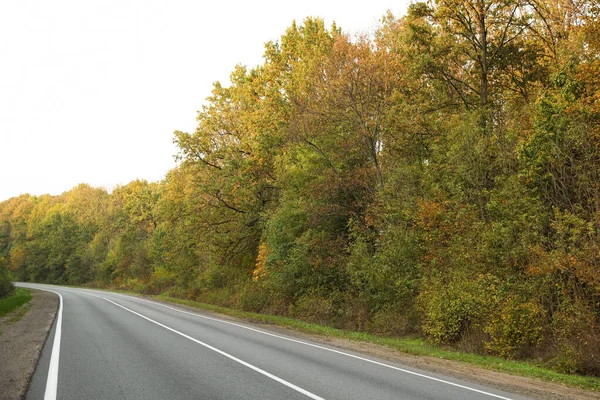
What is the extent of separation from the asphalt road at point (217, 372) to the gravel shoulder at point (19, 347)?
0.76 ft

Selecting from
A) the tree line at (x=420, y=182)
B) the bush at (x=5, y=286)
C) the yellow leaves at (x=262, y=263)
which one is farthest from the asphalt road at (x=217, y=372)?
the bush at (x=5, y=286)

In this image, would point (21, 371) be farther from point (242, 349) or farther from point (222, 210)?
point (222, 210)

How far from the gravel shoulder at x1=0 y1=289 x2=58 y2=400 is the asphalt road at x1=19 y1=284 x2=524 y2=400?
0.76ft

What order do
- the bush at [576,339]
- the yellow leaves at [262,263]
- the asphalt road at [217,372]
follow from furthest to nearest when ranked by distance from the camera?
the yellow leaves at [262,263]
the bush at [576,339]
the asphalt road at [217,372]

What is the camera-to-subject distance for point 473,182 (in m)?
15.4

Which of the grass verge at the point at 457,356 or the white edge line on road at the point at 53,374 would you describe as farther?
the grass verge at the point at 457,356

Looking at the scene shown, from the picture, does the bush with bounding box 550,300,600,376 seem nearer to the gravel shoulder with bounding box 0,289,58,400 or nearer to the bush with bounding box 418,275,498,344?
the bush with bounding box 418,275,498,344

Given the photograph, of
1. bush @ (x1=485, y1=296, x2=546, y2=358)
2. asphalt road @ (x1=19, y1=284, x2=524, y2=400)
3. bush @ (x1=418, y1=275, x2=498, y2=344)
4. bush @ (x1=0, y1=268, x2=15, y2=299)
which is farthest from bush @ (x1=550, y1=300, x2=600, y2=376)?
bush @ (x1=0, y1=268, x2=15, y2=299)

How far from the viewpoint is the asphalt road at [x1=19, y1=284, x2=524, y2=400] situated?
6883 millimetres

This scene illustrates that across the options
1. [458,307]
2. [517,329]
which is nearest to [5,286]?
[458,307]

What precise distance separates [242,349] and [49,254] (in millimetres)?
84028

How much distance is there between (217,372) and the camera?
821cm

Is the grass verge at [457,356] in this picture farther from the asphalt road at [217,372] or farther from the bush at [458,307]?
the asphalt road at [217,372]

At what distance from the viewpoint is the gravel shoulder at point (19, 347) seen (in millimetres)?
7309
